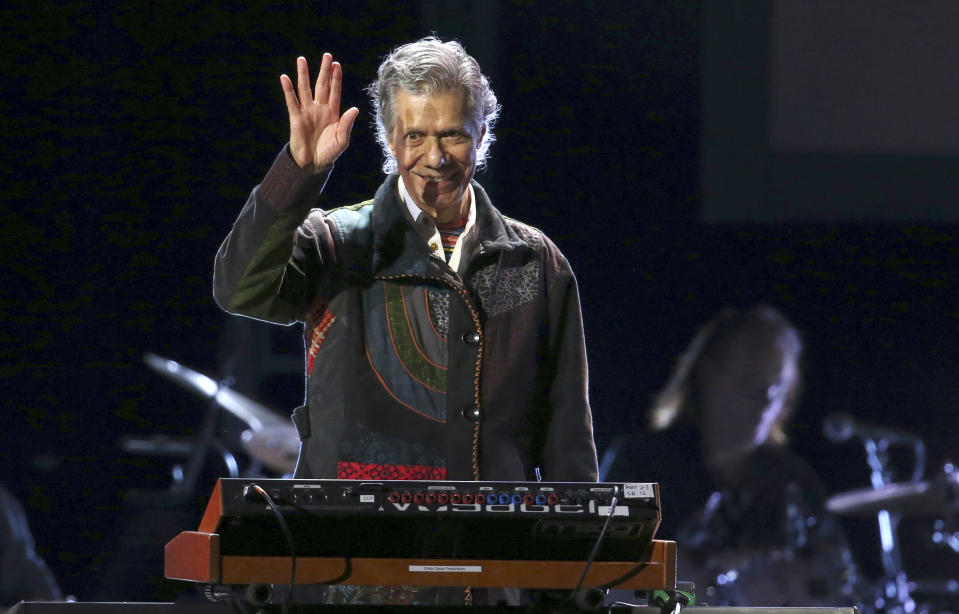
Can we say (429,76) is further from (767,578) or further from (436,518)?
(767,578)

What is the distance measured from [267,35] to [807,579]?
9.47 feet

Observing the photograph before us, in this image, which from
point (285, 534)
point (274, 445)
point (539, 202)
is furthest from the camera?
point (539, 202)

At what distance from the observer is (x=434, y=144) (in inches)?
78.1

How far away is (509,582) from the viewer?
1.48 metres

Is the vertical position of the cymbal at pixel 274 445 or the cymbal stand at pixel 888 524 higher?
the cymbal at pixel 274 445

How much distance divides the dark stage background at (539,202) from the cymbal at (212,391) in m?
0.04

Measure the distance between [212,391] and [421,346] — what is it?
2526 mm

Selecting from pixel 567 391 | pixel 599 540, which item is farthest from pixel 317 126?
pixel 599 540

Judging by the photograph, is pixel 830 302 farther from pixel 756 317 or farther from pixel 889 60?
pixel 889 60

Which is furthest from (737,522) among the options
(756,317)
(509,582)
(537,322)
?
(509,582)

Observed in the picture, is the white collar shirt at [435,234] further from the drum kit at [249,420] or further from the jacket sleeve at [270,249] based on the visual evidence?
the drum kit at [249,420]

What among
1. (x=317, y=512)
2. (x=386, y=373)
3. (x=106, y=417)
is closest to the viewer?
(x=317, y=512)

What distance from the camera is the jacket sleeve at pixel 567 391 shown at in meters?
1.98

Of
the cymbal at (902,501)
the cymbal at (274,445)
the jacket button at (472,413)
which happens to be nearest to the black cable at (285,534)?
the jacket button at (472,413)
